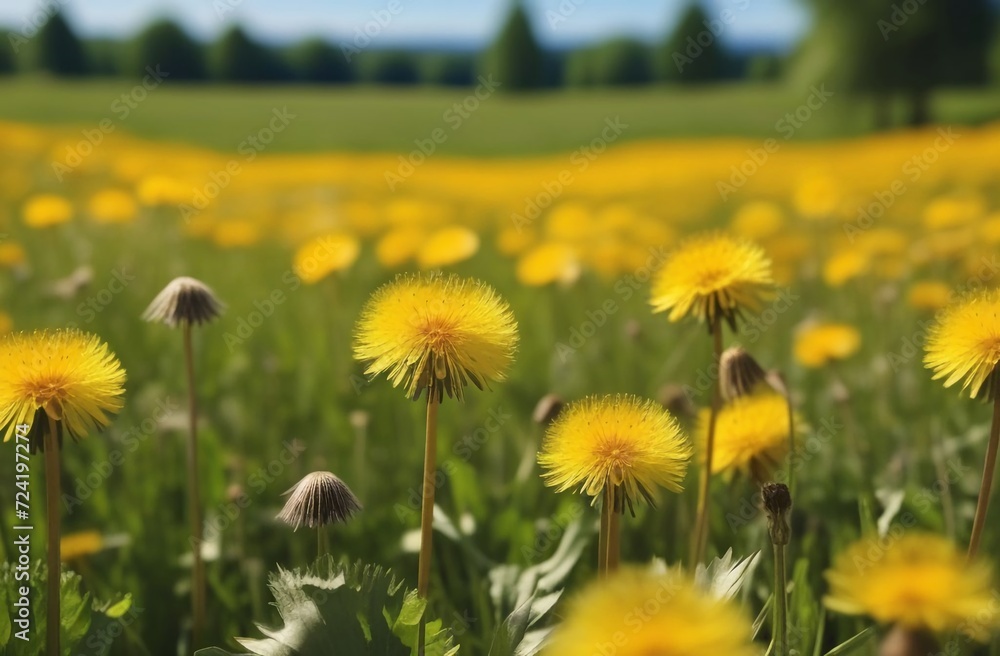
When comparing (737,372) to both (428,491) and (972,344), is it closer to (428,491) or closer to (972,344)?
(972,344)

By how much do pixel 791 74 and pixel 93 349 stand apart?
1302 centimetres

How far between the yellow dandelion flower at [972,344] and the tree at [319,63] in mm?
12742

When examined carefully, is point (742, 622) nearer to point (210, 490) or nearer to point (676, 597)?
point (676, 597)

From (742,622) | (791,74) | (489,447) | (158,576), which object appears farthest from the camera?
(791,74)

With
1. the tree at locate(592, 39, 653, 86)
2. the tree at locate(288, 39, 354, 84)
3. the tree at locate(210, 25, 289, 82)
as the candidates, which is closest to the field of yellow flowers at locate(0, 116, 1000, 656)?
the tree at locate(210, 25, 289, 82)

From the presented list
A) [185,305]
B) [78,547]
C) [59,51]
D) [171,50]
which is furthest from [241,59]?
[185,305]

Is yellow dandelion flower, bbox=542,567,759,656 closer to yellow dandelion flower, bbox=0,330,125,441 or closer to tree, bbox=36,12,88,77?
yellow dandelion flower, bbox=0,330,125,441

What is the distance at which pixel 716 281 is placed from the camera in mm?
1180

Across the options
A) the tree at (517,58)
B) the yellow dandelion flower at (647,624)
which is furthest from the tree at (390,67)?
the yellow dandelion flower at (647,624)

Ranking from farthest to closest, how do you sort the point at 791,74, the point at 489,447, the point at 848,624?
the point at 791,74 < the point at 489,447 < the point at 848,624

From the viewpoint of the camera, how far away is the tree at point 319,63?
13.2 m

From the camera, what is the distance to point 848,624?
1368 millimetres

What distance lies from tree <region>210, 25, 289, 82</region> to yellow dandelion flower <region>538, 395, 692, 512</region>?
12.1 metres

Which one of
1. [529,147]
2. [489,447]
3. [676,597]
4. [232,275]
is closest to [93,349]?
[676,597]
